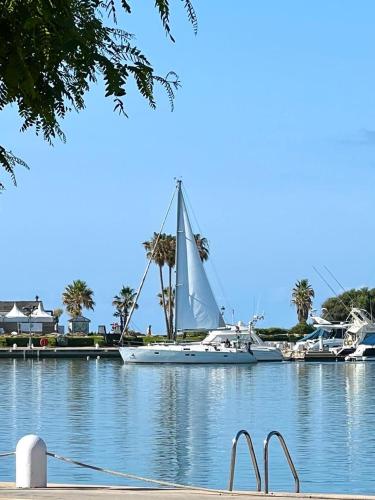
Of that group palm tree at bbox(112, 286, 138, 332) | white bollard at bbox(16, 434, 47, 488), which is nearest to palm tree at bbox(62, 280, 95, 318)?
palm tree at bbox(112, 286, 138, 332)

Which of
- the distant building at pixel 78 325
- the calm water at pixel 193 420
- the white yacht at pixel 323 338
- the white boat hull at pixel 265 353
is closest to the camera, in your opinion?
the calm water at pixel 193 420

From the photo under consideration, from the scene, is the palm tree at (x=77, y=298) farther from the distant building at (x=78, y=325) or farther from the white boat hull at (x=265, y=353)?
the white boat hull at (x=265, y=353)

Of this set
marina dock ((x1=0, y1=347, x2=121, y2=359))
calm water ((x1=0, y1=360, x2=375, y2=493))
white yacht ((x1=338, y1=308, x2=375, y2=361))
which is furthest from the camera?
white yacht ((x1=338, y1=308, x2=375, y2=361))

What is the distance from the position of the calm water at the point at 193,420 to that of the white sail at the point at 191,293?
483 cm

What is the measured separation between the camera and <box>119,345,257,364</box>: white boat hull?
107 meters

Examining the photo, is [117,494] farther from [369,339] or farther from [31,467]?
[369,339]

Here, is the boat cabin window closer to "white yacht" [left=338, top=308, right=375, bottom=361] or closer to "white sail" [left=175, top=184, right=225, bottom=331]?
"white yacht" [left=338, top=308, right=375, bottom=361]

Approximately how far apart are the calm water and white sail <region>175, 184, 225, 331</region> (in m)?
4.83

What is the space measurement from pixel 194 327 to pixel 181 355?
10.3 feet

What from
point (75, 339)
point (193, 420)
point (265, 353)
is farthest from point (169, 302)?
point (193, 420)

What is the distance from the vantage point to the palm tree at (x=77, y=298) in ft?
520

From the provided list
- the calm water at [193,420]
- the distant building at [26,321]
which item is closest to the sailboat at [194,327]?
the calm water at [193,420]

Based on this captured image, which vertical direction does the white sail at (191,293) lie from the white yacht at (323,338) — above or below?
above

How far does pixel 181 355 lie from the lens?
106688mm
